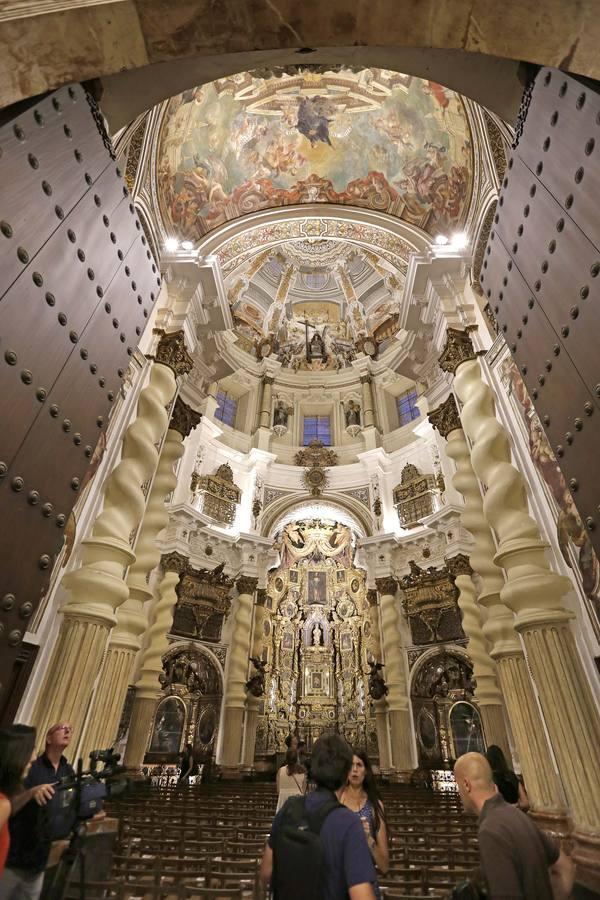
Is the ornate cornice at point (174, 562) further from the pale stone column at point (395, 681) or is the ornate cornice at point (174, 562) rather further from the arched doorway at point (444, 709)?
the arched doorway at point (444, 709)

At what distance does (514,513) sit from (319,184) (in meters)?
8.61

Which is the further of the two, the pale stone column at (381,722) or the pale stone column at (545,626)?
the pale stone column at (381,722)

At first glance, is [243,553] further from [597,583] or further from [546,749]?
[597,583]

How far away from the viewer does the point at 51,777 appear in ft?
8.22

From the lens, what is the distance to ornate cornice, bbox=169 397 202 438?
26.3ft

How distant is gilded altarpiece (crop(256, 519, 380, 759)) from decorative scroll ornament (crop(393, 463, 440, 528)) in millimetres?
3622

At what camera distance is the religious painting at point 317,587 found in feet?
56.6

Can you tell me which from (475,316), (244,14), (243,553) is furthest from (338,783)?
(243,553)

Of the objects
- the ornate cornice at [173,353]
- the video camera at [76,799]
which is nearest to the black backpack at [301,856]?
the video camera at [76,799]

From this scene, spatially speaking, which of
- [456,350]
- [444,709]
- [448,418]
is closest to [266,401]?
[448,418]

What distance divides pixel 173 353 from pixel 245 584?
8.97 metres

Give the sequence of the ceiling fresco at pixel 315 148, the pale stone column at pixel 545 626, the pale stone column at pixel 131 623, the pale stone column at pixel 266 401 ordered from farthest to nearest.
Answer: the pale stone column at pixel 266 401 < the ceiling fresco at pixel 315 148 < the pale stone column at pixel 131 623 < the pale stone column at pixel 545 626

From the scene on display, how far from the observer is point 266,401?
57.5ft

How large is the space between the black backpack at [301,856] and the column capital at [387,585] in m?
12.9
